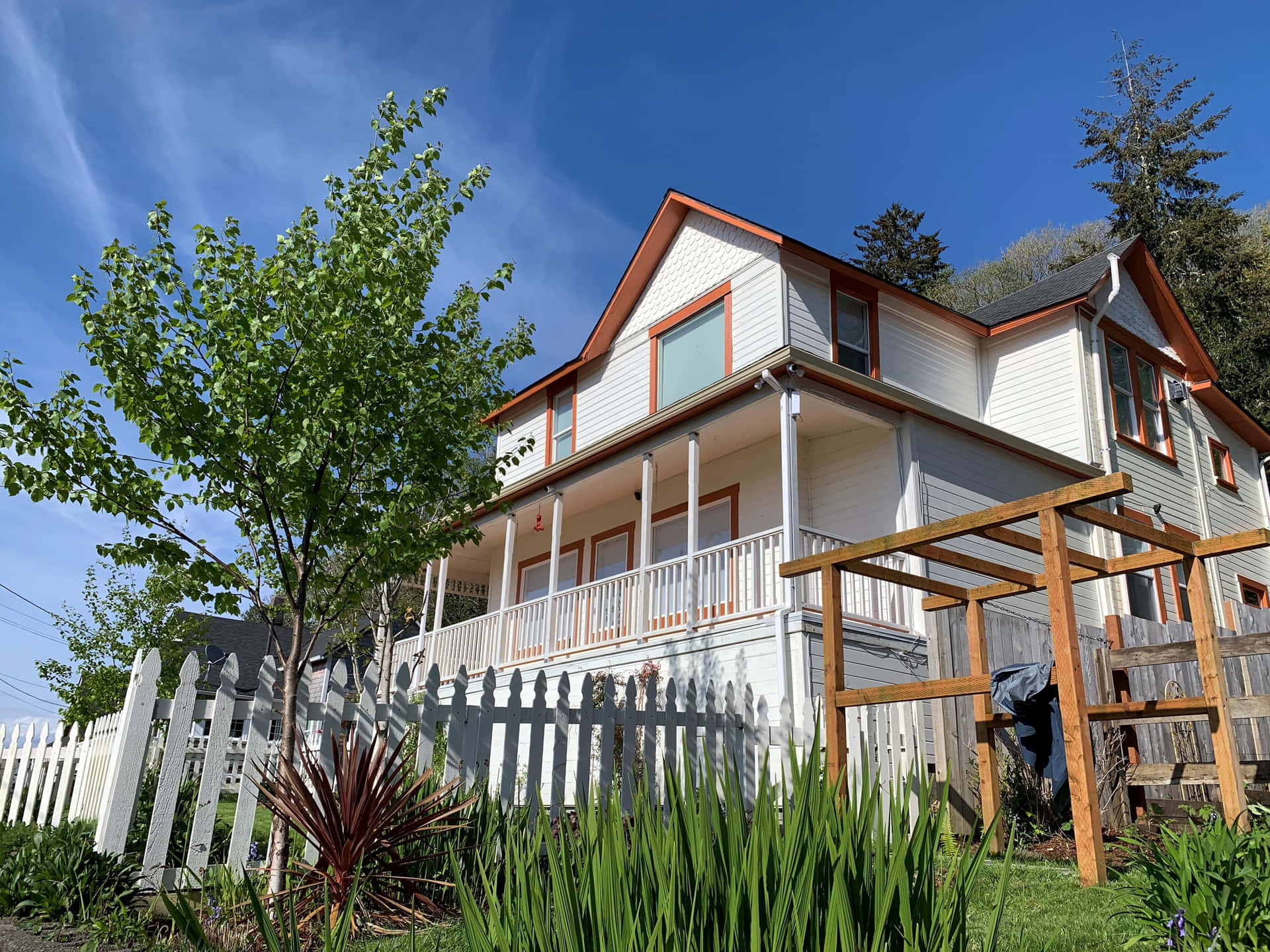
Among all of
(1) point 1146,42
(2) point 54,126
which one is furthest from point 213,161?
(1) point 1146,42

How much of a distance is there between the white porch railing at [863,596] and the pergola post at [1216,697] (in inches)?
196

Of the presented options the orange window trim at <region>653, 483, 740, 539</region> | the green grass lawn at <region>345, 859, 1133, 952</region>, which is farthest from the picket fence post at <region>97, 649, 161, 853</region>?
the orange window trim at <region>653, 483, 740, 539</region>

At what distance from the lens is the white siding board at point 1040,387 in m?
15.1

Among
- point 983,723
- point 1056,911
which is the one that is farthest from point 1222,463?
point 1056,911

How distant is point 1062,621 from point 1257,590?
55.5ft

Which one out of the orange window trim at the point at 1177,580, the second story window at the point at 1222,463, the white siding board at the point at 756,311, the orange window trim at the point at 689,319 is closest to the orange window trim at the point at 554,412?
the orange window trim at the point at 689,319

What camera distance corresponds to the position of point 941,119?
2191cm

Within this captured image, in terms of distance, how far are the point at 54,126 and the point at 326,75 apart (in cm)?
275

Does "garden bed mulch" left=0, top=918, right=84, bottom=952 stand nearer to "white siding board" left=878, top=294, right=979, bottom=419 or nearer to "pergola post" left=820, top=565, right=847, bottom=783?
"pergola post" left=820, top=565, right=847, bottom=783

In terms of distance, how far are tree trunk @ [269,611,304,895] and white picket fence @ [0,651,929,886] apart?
0.33ft

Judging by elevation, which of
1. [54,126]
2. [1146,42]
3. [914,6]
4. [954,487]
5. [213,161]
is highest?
[1146,42]

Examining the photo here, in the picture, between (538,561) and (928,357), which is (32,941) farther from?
(538,561)

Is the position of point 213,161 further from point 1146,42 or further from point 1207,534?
point 1146,42

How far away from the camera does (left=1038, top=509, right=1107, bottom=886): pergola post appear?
476 centimetres
